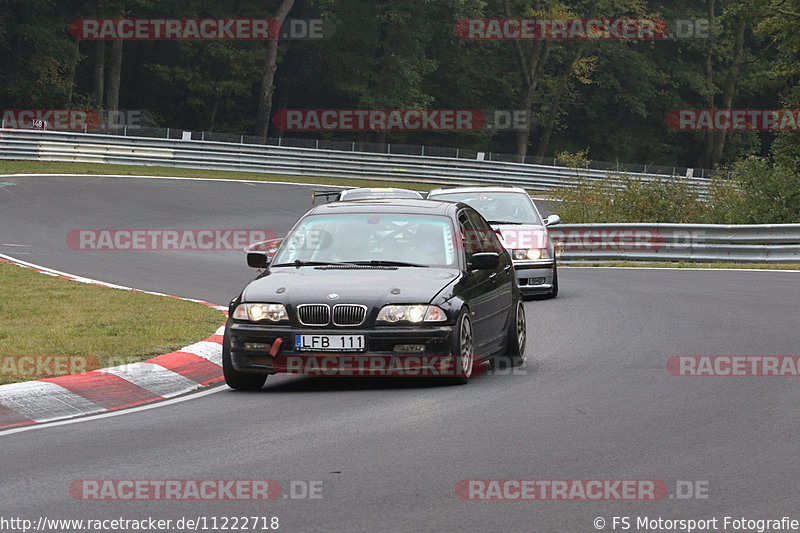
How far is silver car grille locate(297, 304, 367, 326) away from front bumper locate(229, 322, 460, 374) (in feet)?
0.18

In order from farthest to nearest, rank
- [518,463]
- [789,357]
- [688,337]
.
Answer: [688,337], [789,357], [518,463]

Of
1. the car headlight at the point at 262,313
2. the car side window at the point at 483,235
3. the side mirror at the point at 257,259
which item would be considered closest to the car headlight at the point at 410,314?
the car headlight at the point at 262,313

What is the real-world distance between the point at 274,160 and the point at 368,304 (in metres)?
43.5

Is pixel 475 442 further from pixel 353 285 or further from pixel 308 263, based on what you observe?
pixel 308 263

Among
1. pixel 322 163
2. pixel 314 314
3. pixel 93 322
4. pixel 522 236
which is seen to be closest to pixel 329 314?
pixel 314 314

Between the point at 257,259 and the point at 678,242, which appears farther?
the point at 678,242

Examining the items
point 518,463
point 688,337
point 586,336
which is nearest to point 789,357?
point 688,337

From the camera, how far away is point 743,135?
82.6 meters

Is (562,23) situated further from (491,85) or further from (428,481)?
(428,481)

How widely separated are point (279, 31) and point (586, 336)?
53770 millimetres

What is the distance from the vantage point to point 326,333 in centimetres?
952

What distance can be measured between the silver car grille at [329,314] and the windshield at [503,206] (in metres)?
9.55

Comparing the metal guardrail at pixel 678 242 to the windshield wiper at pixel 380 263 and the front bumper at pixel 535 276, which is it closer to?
the front bumper at pixel 535 276

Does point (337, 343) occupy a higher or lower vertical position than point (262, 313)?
lower
